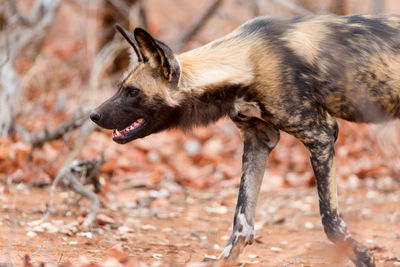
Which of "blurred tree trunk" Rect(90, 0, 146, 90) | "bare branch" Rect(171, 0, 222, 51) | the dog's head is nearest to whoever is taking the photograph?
the dog's head

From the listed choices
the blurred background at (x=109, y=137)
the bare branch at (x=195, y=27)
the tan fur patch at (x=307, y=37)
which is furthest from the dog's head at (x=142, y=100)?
the bare branch at (x=195, y=27)

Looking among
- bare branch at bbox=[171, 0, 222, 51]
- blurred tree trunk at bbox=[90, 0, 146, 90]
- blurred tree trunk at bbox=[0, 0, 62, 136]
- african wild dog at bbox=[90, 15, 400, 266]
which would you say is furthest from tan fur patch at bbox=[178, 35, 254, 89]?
bare branch at bbox=[171, 0, 222, 51]

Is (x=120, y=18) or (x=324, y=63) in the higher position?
(x=324, y=63)

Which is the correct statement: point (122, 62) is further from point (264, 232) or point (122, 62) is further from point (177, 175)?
point (264, 232)

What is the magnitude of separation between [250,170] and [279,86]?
0.68 m

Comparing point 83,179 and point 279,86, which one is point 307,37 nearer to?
point 279,86

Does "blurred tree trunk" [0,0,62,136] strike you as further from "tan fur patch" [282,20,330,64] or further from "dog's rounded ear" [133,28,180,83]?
"tan fur patch" [282,20,330,64]

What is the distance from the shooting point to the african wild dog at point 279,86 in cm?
337

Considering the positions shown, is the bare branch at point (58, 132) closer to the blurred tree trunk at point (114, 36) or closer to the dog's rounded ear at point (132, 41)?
the blurred tree trunk at point (114, 36)

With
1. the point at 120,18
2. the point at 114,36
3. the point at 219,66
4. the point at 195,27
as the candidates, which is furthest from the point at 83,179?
the point at 120,18

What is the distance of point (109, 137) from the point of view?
22.8 ft

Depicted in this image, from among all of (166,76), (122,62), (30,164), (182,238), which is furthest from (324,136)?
(122,62)

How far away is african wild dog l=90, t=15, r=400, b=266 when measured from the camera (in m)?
3.37

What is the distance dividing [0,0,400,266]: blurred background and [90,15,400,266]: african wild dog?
1185 mm
